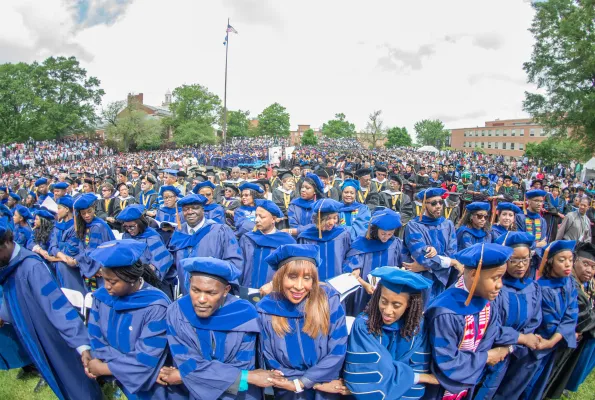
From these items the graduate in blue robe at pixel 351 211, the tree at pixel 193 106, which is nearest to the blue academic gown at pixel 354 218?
the graduate in blue robe at pixel 351 211

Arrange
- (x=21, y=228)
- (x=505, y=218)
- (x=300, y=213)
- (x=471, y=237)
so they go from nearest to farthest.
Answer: (x=471, y=237)
(x=505, y=218)
(x=300, y=213)
(x=21, y=228)

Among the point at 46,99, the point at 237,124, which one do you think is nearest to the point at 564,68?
the point at 46,99

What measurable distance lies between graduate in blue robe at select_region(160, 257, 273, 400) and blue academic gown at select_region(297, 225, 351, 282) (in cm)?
178

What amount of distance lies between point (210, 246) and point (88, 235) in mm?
1780

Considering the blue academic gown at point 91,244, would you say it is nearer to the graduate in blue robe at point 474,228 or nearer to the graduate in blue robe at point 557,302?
the graduate in blue robe at point 474,228

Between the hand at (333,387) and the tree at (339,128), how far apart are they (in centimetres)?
8922

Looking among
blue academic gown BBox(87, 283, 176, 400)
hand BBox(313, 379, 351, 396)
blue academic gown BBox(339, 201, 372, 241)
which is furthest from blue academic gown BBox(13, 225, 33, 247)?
hand BBox(313, 379, 351, 396)

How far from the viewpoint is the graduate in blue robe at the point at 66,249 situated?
4695mm

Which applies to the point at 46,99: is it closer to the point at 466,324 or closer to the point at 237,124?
the point at 237,124

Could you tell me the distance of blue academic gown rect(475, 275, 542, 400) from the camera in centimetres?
303

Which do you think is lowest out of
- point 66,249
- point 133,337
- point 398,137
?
point 133,337

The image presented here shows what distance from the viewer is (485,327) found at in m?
2.69

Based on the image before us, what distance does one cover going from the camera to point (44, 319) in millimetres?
2969

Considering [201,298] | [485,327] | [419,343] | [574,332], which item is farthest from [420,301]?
[574,332]
